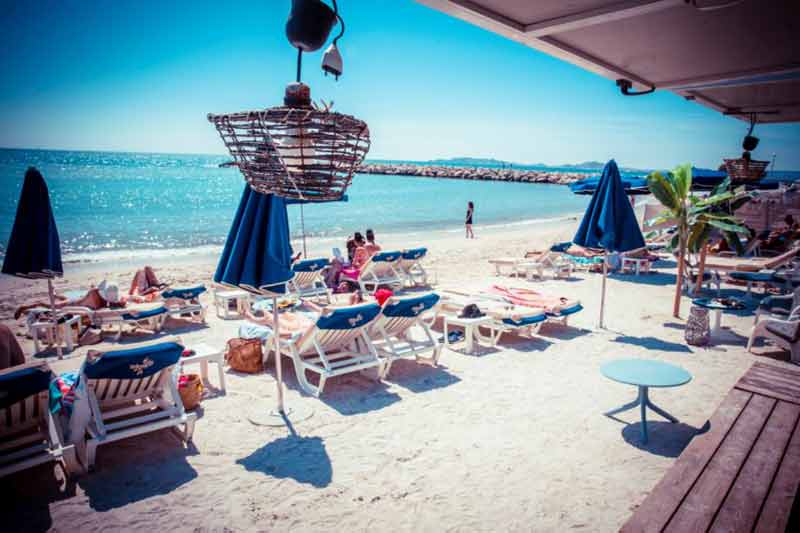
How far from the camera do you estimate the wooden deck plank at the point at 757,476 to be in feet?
7.23

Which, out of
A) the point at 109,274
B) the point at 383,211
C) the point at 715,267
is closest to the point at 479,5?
the point at 715,267

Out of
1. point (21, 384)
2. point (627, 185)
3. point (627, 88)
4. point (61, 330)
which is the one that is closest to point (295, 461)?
point (21, 384)

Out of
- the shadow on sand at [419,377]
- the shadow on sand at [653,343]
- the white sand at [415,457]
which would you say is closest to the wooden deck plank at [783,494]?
the white sand at [415,457]

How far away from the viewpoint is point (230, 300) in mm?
8391

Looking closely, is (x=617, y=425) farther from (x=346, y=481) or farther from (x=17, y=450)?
(x=17, y=450)

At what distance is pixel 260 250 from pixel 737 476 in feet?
11.2

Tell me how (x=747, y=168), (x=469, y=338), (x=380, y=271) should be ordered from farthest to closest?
(x=380, y=271) → (x=469, y=338) → (x=747, y=168)

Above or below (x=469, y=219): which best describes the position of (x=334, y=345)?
below

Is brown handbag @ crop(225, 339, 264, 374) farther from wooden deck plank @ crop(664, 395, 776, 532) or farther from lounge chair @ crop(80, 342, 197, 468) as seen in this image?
wooden deck plank @ crop(664, 395, 776, 532)

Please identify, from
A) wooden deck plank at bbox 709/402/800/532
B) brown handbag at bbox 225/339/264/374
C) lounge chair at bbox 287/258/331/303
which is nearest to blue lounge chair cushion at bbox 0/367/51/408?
brown handbag at bbox 225/339/264/374

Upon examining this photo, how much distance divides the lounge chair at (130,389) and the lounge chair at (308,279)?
4638mm

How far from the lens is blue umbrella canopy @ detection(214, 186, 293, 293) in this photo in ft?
12.6

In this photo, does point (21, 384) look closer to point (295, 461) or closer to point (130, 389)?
point (130, 389)

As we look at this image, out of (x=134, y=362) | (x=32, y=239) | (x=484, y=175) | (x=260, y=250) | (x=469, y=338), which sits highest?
(x=484, y=175)
